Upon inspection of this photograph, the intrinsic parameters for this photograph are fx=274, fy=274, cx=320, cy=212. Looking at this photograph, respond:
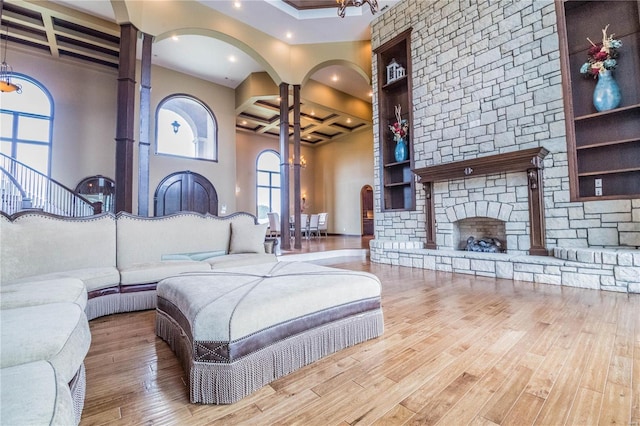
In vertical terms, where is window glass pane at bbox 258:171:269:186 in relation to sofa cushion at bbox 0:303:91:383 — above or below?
above

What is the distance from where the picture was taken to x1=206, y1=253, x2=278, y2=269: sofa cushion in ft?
10.2

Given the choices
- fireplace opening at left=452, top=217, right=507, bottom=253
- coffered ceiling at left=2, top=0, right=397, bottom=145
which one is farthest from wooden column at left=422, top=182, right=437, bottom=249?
coffered ceiling at left=2, top=0, right=397, bottom=145

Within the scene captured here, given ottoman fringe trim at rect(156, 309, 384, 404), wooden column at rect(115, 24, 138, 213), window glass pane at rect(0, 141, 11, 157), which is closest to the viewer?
ottoman fringe trim at rect(156, 309, 384, 404)

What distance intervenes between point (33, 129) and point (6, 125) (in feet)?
1.47

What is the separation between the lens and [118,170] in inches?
172

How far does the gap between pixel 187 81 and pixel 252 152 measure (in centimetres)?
371

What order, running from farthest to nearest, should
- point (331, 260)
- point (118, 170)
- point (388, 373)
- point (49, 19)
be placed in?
point (331, 260) < point (49, 19) < point (118, 170) < point (388, 373)

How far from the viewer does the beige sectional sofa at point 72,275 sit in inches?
30.4

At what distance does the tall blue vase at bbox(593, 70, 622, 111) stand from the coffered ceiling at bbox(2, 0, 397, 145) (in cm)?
405

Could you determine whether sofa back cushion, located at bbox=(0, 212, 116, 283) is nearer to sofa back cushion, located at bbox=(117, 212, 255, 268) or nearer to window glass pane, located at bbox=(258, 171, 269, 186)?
sofa back cushion, located at bbox=(117, 212, 255, 268)

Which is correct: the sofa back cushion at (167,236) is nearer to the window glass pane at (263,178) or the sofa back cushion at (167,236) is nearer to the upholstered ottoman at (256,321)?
the upholstered ottoman at (256,321)

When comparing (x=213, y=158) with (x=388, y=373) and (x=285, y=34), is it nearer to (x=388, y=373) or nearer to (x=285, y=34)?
(x=285, y=34)

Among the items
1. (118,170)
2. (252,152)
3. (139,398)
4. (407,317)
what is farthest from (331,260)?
(252,152)

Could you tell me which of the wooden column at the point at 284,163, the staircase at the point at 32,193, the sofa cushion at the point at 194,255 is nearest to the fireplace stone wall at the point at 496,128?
the wooden column at the point at 284,163
